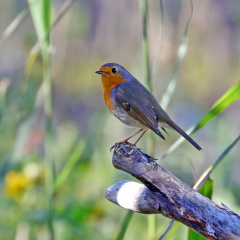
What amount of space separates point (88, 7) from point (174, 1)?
2.55 feet

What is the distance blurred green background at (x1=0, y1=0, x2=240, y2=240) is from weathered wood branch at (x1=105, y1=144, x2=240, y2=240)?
1079 mm

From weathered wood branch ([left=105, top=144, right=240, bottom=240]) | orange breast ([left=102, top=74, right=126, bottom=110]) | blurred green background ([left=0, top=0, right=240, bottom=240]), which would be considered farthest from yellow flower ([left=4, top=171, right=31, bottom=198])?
weathered wood branch ([left=105, top=144, right=240, bottom=240])

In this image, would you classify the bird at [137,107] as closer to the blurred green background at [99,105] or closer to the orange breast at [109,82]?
the orange breast at [109,82]

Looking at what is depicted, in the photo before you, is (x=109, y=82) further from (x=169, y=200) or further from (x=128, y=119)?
(x=169, y=200)

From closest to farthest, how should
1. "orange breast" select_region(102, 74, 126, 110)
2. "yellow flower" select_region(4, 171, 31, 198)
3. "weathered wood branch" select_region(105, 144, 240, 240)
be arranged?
"weathered wood branch" select_region(105, 144, 240, 240)
"orange breast" select_region(102, 74, 126, 110)
"yellow flower" select_region(4, 171, 31, 198)

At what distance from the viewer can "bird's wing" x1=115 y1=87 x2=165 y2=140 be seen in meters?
2.27

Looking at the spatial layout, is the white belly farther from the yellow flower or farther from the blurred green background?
the yellow flower

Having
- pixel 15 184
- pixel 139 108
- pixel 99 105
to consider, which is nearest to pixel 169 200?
pixel 139 108

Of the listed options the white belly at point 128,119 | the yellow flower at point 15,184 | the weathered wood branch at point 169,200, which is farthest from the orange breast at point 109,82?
the yellow flower at point 15,184

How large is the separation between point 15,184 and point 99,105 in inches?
70.5

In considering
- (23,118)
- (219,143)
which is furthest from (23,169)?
(219,143)

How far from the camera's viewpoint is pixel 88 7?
5430 millimetres

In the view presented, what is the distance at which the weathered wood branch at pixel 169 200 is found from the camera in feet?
5.25

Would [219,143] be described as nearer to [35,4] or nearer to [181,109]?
[181,109]
